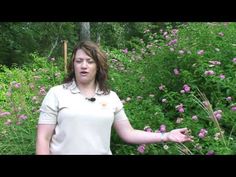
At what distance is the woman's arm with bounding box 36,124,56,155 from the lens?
2.53m

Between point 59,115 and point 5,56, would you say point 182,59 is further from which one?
point 5,56

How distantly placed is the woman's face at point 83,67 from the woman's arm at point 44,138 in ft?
0.99

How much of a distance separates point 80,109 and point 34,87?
3.19 m

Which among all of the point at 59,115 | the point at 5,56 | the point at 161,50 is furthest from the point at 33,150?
the point at 5,56

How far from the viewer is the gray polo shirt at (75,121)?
2512 millimetres

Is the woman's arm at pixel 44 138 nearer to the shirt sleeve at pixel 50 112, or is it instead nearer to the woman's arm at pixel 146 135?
the shirt sleeve at pixel 50 112

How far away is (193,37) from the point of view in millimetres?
4586

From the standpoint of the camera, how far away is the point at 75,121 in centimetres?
251

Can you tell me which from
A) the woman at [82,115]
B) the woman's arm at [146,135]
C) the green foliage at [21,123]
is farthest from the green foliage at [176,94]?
the woman at [82,115]

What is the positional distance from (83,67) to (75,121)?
31 centimetres

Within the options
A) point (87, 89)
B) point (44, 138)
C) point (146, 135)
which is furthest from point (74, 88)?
point (146, 135)

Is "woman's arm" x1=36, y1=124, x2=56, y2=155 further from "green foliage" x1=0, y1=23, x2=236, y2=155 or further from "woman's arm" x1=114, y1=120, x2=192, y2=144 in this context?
"green foliage" x1=0, y1=23, x2=236, y2=155

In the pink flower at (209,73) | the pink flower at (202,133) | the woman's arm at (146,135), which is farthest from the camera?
the pink flower at (209,73)

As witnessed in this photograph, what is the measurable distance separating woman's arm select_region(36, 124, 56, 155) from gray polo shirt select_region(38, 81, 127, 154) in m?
0.02
